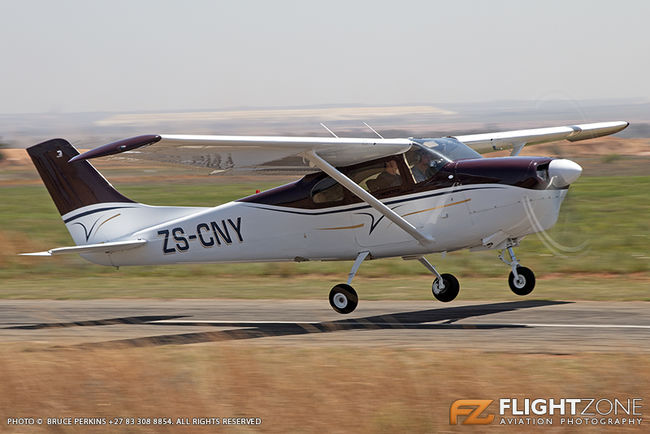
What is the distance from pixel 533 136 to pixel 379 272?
5446 millimetres

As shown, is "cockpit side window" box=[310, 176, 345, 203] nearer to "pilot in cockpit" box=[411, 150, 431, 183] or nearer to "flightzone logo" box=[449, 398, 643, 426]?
"pilot in cockpit" box=[411, 150, 431, 183]

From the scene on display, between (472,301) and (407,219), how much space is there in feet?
9.03

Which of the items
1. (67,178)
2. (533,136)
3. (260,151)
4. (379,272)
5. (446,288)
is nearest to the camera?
(260,151)

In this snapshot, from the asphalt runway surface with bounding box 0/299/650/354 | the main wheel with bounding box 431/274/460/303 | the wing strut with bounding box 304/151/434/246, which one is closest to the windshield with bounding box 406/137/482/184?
the wing strut with bounding box 304/151/434/246

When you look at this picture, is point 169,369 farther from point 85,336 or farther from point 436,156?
point 436,156

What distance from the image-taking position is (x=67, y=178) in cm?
1605

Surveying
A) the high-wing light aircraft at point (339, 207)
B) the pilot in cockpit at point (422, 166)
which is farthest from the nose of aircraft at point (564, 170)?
the pilot in cockpit at point (422, 166)

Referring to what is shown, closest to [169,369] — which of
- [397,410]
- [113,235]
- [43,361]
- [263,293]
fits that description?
[43,361]

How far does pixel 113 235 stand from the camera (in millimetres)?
15992

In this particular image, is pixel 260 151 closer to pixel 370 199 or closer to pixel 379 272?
pixel 370 199

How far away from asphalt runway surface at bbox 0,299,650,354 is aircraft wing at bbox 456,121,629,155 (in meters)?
3.16

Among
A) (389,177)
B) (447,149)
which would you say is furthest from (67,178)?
(447,149)

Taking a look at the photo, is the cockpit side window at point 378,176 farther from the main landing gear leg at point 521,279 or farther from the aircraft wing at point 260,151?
the main landing gear leg at point 521,279

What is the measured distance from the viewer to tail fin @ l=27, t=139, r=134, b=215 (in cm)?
1588
